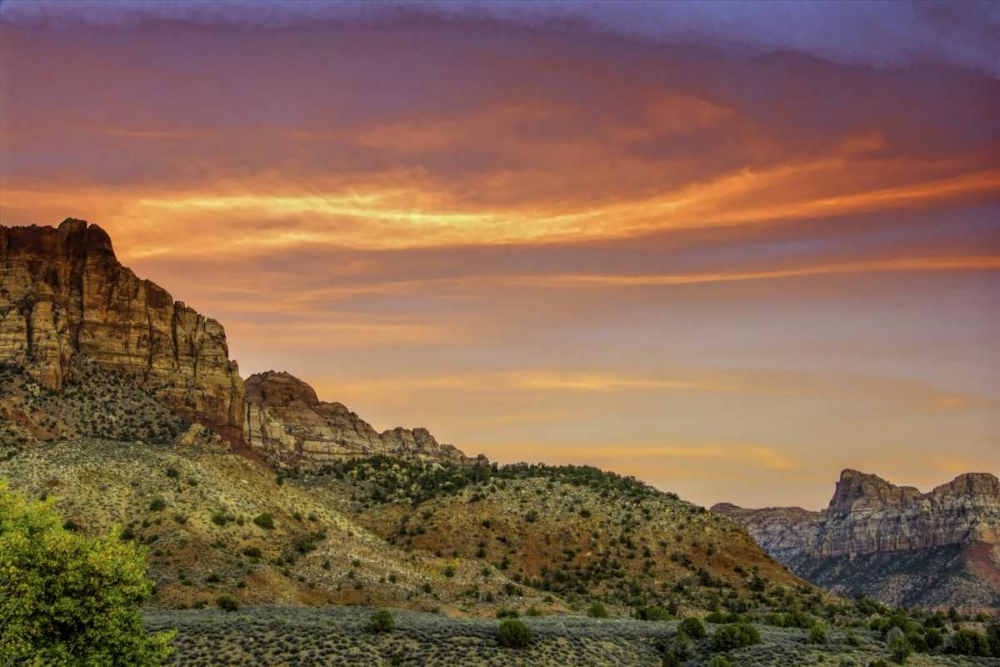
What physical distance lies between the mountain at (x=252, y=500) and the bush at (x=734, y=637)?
70.8ft

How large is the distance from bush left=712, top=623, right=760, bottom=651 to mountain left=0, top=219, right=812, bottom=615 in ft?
70.8

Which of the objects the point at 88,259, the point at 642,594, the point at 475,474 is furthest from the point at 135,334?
the point at 642,594

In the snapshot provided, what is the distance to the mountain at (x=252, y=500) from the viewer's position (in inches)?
3305

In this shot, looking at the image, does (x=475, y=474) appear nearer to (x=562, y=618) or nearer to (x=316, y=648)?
(x=562, y=618)

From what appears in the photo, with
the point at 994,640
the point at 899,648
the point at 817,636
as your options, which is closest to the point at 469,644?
the point at 817,636

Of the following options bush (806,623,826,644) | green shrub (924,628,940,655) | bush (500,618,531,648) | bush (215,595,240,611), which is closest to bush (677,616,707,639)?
bush (806,623,826,644)

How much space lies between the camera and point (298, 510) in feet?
→ 328

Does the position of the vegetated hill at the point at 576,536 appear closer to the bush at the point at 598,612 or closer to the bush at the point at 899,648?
the bush at the point at 598,612

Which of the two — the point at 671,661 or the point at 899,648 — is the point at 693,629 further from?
the point at 899,648

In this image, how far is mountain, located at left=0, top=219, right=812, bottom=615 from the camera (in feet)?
275

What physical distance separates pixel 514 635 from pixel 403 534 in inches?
2033

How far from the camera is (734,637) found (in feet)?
213

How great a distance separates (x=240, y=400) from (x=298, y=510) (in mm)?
79148

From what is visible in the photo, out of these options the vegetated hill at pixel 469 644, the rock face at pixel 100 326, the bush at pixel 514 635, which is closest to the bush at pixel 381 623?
the vegetated hill at pixel 469 644
